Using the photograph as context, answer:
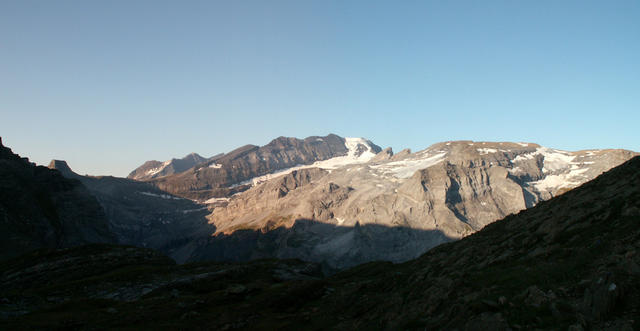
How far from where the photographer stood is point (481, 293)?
21.8m

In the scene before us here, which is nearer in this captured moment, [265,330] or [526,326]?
[526,326]

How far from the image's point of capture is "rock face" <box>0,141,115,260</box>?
130 m

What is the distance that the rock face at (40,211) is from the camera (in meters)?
130

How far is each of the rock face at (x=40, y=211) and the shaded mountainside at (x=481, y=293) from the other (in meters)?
94.6

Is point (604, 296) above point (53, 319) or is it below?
above

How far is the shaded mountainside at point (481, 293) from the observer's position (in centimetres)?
1581

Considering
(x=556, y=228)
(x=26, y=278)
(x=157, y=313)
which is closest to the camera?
(x=556, y=228)

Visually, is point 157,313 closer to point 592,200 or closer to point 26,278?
point 592,200

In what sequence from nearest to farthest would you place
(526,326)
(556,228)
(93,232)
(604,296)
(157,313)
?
(604,296)
(526,326)
(556,228)
(157,313)
(93,232)

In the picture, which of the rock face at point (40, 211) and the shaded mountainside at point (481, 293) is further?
the rock face at point (40, 211)

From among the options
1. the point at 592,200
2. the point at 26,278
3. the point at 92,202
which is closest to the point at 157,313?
the point at 592,200

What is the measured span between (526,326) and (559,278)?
5135 millimetres

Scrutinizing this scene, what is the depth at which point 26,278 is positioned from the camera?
74.9 meters

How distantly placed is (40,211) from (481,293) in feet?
606
